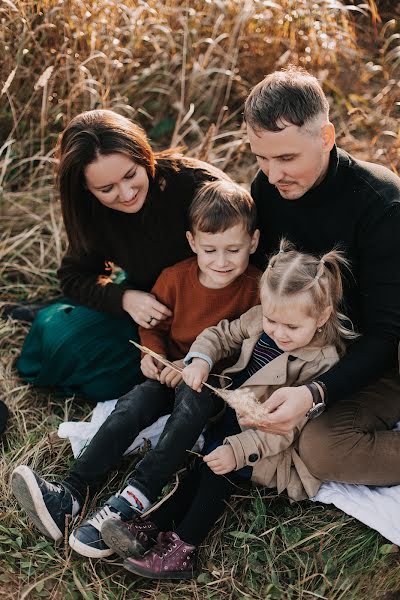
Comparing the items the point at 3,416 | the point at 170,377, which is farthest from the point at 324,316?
the point at 3,416

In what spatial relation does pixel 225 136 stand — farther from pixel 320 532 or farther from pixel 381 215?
pixel 320 532

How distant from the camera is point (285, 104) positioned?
245 centimetres

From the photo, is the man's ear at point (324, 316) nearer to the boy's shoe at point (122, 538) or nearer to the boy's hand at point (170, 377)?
the boy's hand at point (170, 377)

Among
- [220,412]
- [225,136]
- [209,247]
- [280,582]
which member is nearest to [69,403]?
[220,412]

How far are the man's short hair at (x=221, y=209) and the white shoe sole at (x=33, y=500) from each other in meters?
1.08

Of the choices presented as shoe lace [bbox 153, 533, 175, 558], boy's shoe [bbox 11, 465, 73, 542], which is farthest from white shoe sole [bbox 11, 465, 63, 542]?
shoe lace [bbox 153, 533, 175, 558]

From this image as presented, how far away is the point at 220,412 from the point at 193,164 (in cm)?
102

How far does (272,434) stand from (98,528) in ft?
2.21

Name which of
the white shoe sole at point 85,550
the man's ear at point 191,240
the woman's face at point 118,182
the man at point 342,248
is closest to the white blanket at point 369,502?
the man at point 342,248

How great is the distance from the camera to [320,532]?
2584 mm

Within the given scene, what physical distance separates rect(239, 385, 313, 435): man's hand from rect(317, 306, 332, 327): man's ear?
0.74 ft

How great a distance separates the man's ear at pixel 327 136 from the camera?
2508 millimetres

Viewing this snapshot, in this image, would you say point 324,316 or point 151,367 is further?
point 151,367

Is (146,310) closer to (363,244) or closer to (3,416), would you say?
(3,416)
